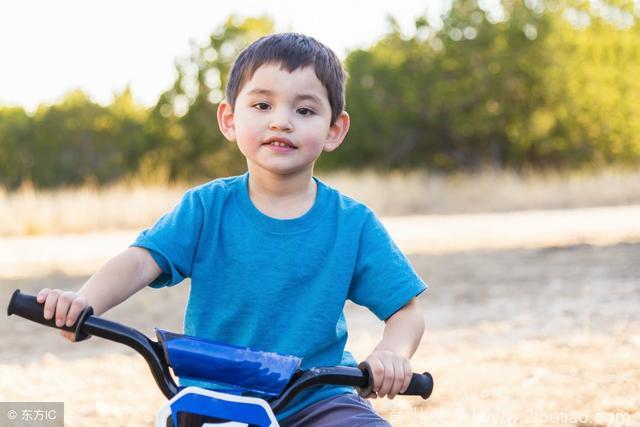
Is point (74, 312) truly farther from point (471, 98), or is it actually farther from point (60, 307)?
point (471, 98)

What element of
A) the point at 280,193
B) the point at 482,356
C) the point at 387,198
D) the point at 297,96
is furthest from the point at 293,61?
the point at 387,198

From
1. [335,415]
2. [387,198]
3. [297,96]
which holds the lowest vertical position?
[387,198]

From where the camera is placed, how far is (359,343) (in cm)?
495

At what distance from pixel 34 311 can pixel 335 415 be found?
2.36 feet

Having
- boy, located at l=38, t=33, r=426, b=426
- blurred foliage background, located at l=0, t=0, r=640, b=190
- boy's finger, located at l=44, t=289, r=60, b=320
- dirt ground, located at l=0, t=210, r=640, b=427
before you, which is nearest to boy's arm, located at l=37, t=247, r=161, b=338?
boy, located at l=38, t=33, r=426, b=426

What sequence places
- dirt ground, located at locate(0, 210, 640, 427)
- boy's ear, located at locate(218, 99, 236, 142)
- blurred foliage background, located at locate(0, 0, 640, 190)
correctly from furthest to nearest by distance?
blurred foliage background, located at locate(0, 0, 640, 190) → dirt ground, located at locate(0, 210, 640, 427) → boy's ear, located at locate(218, 99, 236, 142)

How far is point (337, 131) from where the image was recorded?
2.37 metres

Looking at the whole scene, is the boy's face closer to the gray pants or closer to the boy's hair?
the boy's hair

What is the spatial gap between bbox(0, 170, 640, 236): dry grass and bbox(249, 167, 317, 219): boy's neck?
12.3 metres

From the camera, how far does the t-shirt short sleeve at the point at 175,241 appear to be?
2.15 meters

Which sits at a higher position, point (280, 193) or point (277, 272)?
point (280, 193)

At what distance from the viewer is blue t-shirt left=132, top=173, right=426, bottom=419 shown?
2.15 metres

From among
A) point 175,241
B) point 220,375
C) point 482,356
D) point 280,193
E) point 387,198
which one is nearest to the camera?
point 220,375

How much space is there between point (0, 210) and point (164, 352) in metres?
13.0
